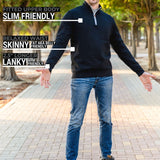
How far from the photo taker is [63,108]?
7.61 m

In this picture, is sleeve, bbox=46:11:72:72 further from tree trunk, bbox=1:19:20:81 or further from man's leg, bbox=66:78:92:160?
tree trunk, bbox=1:19:20:81

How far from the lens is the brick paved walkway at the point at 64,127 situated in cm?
453

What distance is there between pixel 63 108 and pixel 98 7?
433cm

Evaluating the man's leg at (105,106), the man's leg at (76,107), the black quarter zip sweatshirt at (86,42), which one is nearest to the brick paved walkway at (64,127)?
the man's leg at (105,106)

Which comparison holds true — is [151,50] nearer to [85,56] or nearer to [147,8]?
[147,8]

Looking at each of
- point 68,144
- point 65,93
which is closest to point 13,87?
point 65,93

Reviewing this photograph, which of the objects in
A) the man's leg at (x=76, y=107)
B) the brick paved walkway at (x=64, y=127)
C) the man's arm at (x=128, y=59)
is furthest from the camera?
the brick paved walkway at (x=64, y=127)

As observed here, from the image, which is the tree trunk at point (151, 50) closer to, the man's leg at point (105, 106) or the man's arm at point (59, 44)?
the man's leg at point (105, 106)

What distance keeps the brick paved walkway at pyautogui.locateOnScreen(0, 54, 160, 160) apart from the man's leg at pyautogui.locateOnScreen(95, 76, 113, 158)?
0.52 meters

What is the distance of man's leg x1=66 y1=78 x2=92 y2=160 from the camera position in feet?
11.6

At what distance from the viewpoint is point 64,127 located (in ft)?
19.2

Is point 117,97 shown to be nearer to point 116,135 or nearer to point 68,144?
point 116,135

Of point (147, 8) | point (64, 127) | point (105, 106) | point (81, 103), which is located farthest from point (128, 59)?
point (147, 8)

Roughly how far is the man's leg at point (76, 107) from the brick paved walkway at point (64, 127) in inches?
28.8
